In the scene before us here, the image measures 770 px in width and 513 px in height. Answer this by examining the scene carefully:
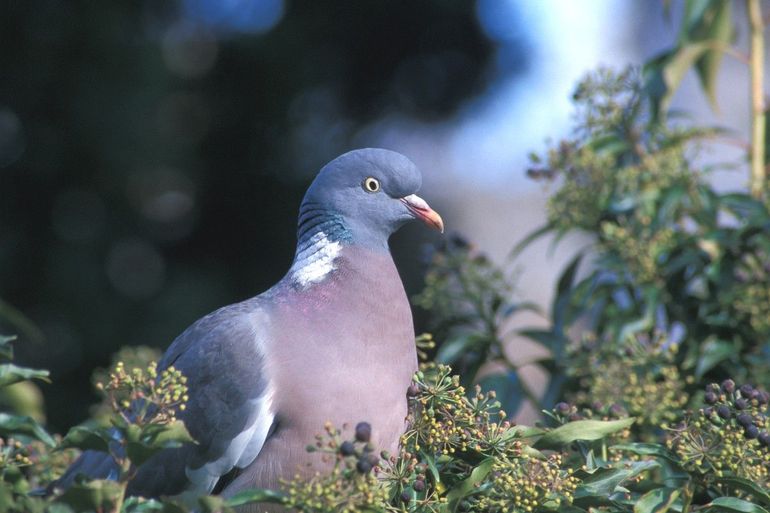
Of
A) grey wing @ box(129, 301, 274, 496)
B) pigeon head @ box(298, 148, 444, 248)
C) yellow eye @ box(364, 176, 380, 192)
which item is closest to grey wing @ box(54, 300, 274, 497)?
grey wing @ box(129, 301, 274, 496)

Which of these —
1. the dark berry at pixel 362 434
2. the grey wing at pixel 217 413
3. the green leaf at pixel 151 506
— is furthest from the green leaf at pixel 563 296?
the green leaf at pixel 151 506

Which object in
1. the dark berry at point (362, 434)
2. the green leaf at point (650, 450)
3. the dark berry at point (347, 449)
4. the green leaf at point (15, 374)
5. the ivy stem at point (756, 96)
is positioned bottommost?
the green leaf at point (650, 450)

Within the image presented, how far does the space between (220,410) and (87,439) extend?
637 mm

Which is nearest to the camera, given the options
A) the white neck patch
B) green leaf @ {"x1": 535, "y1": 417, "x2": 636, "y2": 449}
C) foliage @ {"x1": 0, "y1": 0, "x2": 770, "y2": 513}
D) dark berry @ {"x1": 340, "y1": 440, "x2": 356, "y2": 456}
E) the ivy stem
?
dark berry @ {"x1": 340, "y1": 440, "x2": 356, "y2": 456}

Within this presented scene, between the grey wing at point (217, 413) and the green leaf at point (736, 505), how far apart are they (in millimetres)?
875

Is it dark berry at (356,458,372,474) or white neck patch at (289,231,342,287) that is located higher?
white neck patch at (289,231,342,287)

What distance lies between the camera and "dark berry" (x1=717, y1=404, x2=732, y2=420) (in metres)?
1.73

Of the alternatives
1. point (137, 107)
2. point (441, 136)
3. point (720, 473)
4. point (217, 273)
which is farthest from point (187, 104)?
point (720, 473)

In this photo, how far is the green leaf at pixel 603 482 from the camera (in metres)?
1.68

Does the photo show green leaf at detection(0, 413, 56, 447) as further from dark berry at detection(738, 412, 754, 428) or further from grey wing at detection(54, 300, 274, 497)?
dark berry at detection(738, 412, 754, 428)

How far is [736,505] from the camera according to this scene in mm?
1695

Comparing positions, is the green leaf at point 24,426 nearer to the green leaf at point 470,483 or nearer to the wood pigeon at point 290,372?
the wood pigeon at point 290,372

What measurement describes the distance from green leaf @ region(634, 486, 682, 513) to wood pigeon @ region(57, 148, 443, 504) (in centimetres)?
55

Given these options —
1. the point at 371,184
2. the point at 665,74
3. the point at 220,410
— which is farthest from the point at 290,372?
the point at 665,74
